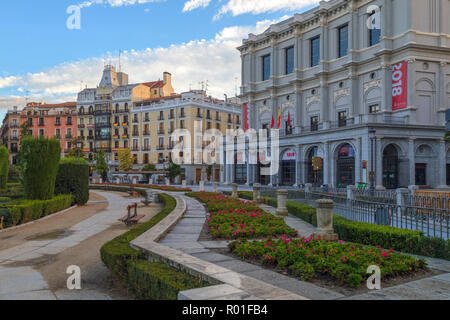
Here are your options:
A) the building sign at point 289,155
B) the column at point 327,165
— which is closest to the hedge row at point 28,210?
the column at point 327,165

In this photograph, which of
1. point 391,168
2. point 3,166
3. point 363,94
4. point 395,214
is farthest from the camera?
point 363,94

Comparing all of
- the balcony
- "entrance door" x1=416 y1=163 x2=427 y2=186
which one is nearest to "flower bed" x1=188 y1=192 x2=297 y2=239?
"entrance door" x1=416 y1=163 x2=427 y2=186

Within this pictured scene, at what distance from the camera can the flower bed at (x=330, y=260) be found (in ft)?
20.3

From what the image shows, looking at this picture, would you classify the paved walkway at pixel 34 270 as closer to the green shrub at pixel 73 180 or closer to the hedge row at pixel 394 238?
the hedge row at pixel 394 238

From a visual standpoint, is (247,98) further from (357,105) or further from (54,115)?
(54,115)

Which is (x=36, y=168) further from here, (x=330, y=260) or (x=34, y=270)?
(x=330, y=260)

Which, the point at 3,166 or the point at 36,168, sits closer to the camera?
the point at 36,168

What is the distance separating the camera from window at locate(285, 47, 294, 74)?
158 feet

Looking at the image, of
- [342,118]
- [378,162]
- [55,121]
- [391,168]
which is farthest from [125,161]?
[391,168]

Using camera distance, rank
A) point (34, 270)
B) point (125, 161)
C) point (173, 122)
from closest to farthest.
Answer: point (34, 270) → point (125, 161) → point (173, 122)

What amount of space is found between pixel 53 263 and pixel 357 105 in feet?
121

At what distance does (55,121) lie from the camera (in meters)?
80.6

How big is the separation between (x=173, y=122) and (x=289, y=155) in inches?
1203

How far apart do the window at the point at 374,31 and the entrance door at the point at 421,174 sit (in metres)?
13.7
